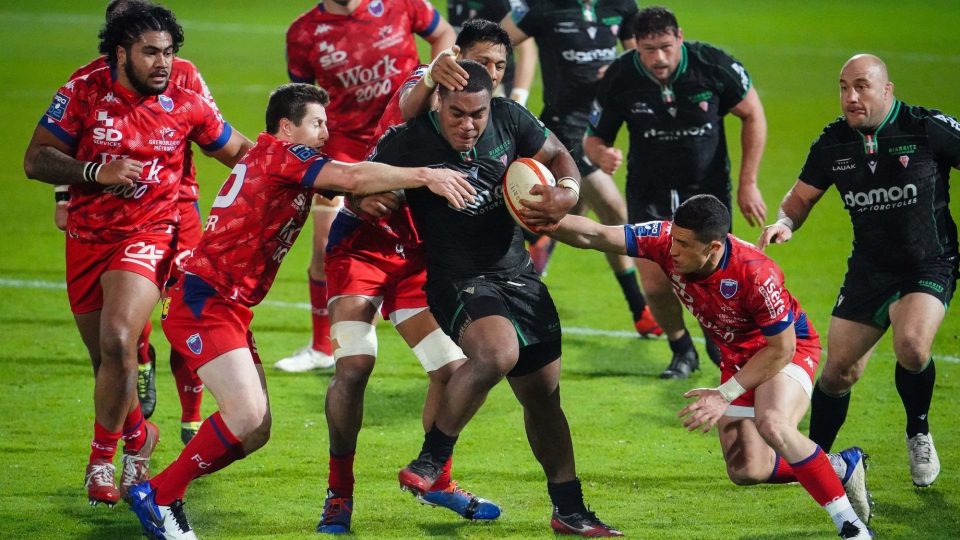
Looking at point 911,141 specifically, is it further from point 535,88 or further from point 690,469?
point 535,88

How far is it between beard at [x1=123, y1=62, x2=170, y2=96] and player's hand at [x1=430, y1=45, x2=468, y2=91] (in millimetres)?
1667

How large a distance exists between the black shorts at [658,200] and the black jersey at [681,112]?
0.03m

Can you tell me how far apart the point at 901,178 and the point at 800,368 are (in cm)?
132

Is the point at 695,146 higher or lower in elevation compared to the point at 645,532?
higher

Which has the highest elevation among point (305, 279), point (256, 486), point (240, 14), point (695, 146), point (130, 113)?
point (130, 113)

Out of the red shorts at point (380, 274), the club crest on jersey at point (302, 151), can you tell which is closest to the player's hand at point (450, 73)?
the club crest on jersey at point (302, 151)

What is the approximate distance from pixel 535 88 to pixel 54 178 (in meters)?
16.6

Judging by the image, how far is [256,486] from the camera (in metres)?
7.93

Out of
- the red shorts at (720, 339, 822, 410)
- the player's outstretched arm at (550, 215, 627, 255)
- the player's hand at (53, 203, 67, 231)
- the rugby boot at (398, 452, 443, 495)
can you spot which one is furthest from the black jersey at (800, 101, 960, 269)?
the player's hand at (53, 203, 67, 231)

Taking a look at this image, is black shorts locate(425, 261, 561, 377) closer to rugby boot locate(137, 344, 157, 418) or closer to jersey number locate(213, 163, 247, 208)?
jersey number locate(213, 163, 247, 208)

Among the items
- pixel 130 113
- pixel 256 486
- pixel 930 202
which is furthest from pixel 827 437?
pixel 130 113

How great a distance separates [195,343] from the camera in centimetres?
687

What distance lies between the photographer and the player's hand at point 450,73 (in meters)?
6.84

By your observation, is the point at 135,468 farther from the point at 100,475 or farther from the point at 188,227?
the point at 188,227
